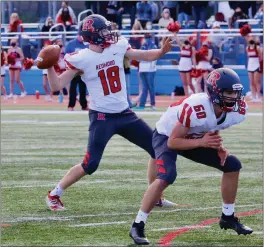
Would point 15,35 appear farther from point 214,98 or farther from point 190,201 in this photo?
point 214,98

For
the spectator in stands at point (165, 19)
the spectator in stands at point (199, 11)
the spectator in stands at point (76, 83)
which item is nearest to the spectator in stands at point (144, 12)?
the spectator in stands at point (165, 19)

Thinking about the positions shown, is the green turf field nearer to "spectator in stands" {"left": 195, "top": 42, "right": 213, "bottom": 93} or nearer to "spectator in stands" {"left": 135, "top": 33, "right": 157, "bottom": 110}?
"spectator in stands" {"left": 135, "top": 33, "right": 157, "bottom": 110}

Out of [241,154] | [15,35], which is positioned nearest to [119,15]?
[15,35]

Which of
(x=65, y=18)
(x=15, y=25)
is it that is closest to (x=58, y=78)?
(x=65, y=18)

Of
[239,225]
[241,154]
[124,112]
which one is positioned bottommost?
[241,154]

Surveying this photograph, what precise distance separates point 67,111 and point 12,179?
11666mm

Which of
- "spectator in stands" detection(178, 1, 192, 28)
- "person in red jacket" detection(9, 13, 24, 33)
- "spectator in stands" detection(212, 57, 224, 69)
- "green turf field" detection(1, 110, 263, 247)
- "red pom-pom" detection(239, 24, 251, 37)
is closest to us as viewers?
"green turf field" detection(1, 110, 263, 247)

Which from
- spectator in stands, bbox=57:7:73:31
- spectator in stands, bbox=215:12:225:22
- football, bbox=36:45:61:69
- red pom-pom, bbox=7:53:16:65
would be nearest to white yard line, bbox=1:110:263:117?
red pom-pom, bbox=7:53:16:65

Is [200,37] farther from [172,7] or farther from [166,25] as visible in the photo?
[172,7]

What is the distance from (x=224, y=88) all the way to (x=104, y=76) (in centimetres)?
180

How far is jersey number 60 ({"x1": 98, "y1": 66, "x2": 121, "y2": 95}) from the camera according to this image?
8538 mm

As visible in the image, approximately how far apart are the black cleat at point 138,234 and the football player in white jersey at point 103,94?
150 centimetres

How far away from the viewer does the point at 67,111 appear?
867 inches

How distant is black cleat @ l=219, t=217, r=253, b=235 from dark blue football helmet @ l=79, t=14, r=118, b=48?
2.05 m
